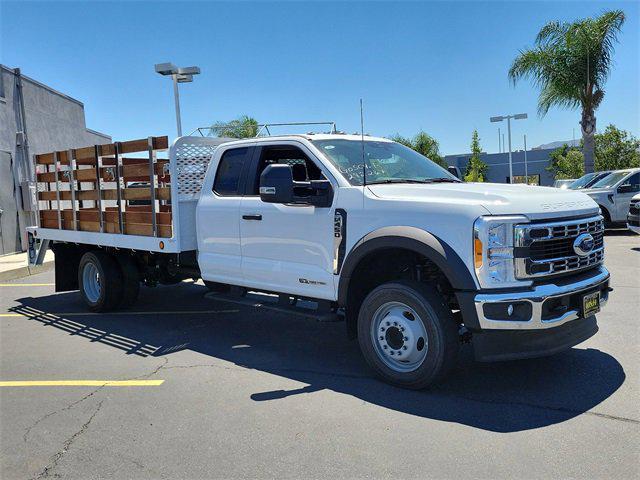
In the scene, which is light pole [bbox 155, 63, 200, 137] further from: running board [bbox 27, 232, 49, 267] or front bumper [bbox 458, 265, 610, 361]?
front bumper [bbox 458, 265, 610, 361]

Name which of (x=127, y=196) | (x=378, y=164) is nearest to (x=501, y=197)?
(x=378, y=164)

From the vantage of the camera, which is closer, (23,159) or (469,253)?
(469,253)

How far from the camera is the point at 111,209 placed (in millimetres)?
7332

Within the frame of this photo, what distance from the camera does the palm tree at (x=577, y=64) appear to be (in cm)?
1950

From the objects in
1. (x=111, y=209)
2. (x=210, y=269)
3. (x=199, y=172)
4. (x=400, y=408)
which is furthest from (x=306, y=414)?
(x=111, y=209)

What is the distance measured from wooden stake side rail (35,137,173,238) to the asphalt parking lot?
1466 mm

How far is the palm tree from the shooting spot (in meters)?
19.5

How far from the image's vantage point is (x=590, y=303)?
4273mm

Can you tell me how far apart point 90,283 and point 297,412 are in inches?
198

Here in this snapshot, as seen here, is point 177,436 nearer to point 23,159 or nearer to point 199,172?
point 199,172

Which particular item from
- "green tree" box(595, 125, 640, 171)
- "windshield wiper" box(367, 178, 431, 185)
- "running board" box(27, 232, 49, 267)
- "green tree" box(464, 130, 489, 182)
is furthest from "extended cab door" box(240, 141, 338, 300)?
"green tree" box(464, 130, 489, 182)

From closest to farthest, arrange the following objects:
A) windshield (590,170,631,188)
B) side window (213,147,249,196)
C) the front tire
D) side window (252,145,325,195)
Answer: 1. side window (252,145,325,195)
2. side window (213,147,249,196)
3. the front tire
4. windshield (590,170,631,188)

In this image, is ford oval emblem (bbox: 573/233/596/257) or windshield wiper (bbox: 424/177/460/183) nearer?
ford oval emblem (bbox: 573/233/596/257)

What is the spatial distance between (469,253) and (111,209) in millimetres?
5134
